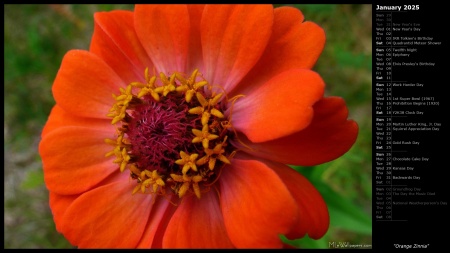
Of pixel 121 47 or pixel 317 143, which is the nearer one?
pixel 317 143

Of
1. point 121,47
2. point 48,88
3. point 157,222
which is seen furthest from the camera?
point 48,88

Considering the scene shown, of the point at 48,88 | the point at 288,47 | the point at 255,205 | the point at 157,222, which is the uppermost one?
the point at 288,47

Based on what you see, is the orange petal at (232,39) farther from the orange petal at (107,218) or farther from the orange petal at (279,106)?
the orange petal at (107,218)

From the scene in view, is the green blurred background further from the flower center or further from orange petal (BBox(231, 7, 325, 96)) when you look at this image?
the flower center

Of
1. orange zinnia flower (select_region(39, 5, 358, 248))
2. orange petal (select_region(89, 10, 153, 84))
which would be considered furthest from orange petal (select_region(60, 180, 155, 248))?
orange petal (select_region(89, 10, 153, 84))

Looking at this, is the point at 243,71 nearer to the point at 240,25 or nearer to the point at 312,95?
the point at 240,25

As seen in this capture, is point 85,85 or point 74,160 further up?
point 85,85

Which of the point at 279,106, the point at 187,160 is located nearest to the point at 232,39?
the point at 279,106

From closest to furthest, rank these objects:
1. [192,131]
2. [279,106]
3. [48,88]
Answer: [279,106] → [192,131] → [48,88]

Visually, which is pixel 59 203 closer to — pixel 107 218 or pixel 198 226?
pixel 107 218
